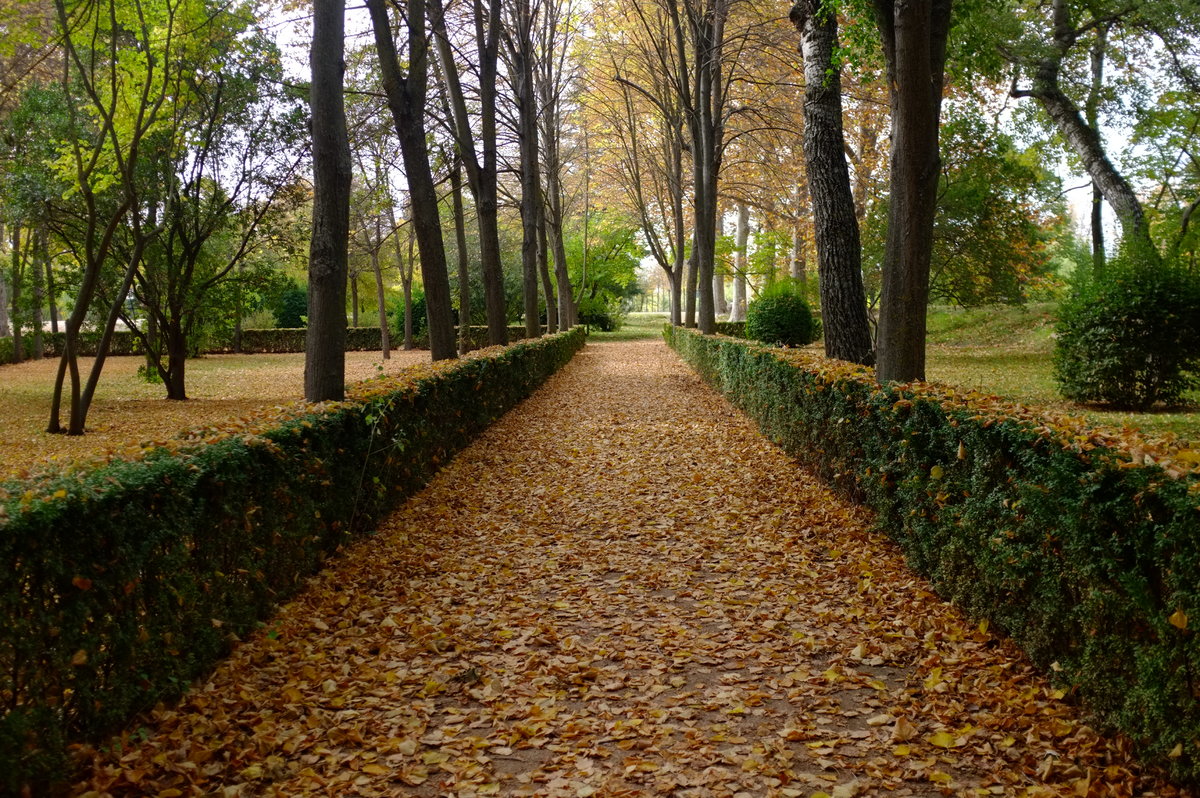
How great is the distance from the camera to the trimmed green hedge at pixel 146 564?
8.61ft

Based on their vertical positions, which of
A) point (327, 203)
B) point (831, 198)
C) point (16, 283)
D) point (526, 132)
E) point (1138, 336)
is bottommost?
point (1138, 336)

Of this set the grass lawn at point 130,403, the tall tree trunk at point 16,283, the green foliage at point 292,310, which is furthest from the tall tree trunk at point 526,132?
the green foliage at point 292,310

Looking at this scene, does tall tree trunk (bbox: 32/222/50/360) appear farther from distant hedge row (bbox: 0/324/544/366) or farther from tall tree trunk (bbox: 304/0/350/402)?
tall tree trunk (bbox: 304/0/350/402)

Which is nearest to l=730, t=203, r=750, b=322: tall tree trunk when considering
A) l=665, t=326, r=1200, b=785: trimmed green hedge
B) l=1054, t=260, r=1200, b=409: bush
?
l=1054, t=260, r=1200, b=409: bush

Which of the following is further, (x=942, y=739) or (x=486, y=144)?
(x=486, y=144)

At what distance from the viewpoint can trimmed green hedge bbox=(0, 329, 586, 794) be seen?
262 centimetres

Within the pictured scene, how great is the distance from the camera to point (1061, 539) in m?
3.46

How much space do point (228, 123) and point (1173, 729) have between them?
18469 millimetres

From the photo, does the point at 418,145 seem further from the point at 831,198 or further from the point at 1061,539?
the point at 1061,539

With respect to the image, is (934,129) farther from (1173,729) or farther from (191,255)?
(191,255)

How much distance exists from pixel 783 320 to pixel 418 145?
16733mm

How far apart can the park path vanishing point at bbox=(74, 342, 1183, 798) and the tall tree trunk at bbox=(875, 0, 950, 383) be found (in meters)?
1.63

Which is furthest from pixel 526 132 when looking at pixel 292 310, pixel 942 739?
pixel 292 310

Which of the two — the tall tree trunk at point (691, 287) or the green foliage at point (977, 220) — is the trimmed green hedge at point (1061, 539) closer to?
the green foliage at point (977, 220)
